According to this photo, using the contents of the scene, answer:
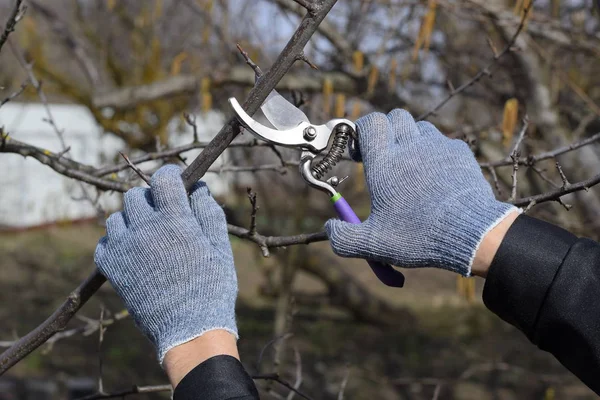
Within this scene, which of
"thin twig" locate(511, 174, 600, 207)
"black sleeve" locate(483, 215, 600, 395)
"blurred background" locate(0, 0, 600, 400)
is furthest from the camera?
"blurred background" locate(0, 0, 600, 400)

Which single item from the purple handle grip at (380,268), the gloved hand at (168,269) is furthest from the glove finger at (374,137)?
the gloved hand at (168,269)

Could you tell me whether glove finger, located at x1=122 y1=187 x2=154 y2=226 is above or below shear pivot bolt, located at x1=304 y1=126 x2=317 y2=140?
below

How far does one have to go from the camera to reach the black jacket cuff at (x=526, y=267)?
115 cm

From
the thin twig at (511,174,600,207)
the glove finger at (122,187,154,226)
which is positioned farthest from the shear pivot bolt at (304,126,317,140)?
the thin twig at (511,174,600,207)

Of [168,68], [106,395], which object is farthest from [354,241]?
[168,68]

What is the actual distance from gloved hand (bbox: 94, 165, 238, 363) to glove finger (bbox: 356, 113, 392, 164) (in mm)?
345

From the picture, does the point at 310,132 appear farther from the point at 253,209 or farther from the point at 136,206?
the point at 136,206

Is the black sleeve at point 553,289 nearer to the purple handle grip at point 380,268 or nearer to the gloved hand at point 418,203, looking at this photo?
the gloved hand at point 418,203

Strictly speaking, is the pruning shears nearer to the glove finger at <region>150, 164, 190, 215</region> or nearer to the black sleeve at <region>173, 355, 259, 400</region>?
the glove finger at <region>150, 164, 190, 215</region>

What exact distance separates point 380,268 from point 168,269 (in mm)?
404

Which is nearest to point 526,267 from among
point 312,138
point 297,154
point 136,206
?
point 312,138

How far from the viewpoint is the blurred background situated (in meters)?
2.99

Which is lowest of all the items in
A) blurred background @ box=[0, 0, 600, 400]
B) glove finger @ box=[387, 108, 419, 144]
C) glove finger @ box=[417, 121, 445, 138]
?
blurred background @ box=[0, 0, 600, 400]

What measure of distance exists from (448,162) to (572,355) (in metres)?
0.40
